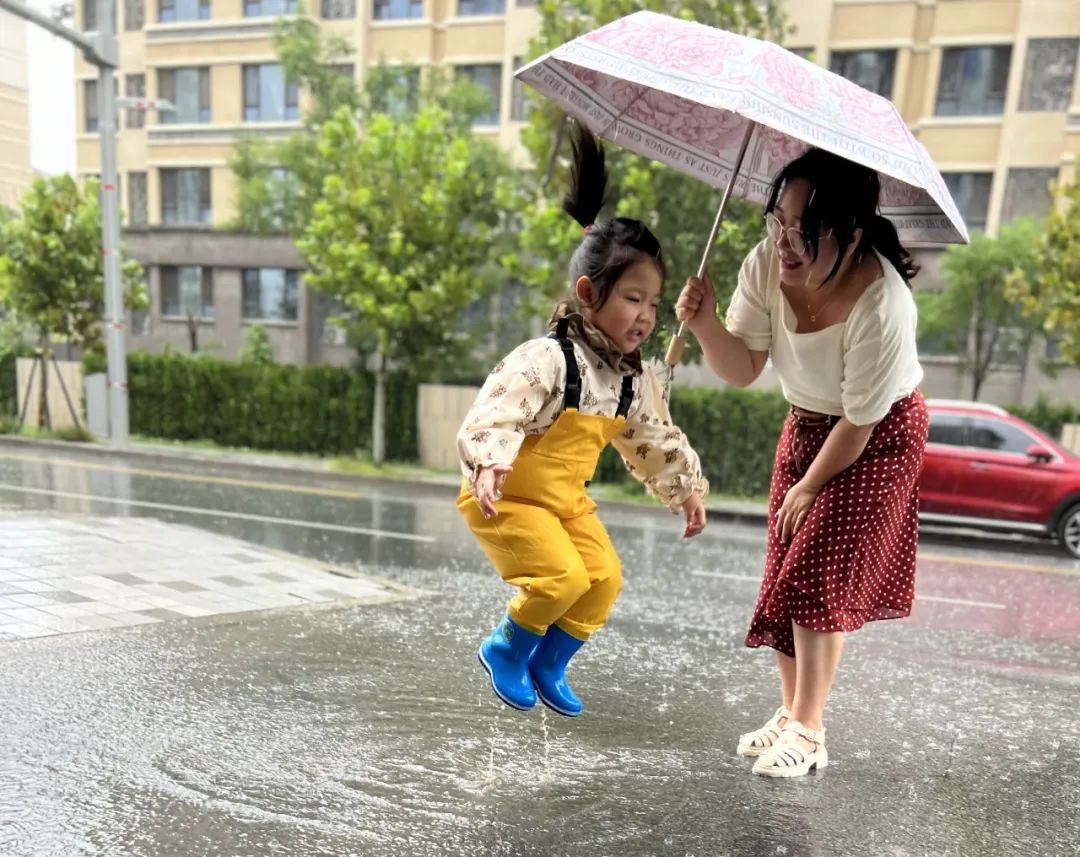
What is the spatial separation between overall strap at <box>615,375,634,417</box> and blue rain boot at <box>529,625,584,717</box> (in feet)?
2.51

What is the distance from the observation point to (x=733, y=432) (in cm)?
1352

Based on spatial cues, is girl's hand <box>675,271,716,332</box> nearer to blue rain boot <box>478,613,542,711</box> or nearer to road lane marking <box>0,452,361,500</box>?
blue rain boot <box>478,613,542,711</box>

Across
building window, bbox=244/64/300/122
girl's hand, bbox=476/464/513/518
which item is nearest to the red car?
girl's hand, bbox=476/464/513/518

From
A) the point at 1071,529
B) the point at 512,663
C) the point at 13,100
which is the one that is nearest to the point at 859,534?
the point at 512,663

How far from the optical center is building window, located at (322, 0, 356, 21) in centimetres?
2697

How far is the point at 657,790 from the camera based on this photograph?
2.82m

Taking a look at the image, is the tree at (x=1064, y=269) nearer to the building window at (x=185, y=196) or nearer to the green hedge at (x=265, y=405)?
the green hedge at (x=265, y=405)

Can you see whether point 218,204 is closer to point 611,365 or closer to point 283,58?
point 283,58

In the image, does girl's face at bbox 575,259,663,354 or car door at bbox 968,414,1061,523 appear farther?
car door at bbox 968,414,1061,523

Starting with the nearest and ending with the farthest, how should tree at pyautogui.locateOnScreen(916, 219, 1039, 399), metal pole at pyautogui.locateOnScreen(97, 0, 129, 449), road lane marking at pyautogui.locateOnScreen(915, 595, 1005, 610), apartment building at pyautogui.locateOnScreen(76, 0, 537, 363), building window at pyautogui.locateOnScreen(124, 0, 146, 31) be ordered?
road lane marking at pyautogui.locateOnScreen(915, 595, 1005, 610), metal pole at pyautogui.locateOnScreen(97, 0, 129, 449), tree at pyautogui.locateOnScreen(916, 219, 1039, 399), apartment building at pyautogui.locateOnScreen(76, 0, 537, 363), building window at pyautogui.locateOnScreen(124, 0, 146, 31)

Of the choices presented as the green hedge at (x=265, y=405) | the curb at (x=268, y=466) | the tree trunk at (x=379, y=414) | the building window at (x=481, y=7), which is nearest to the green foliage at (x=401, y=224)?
the tree trunk at (x=379, y=414)

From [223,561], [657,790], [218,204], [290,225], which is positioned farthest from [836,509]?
[218,204]

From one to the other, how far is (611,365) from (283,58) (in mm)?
22636

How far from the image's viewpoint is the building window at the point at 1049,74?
20.6 meters
